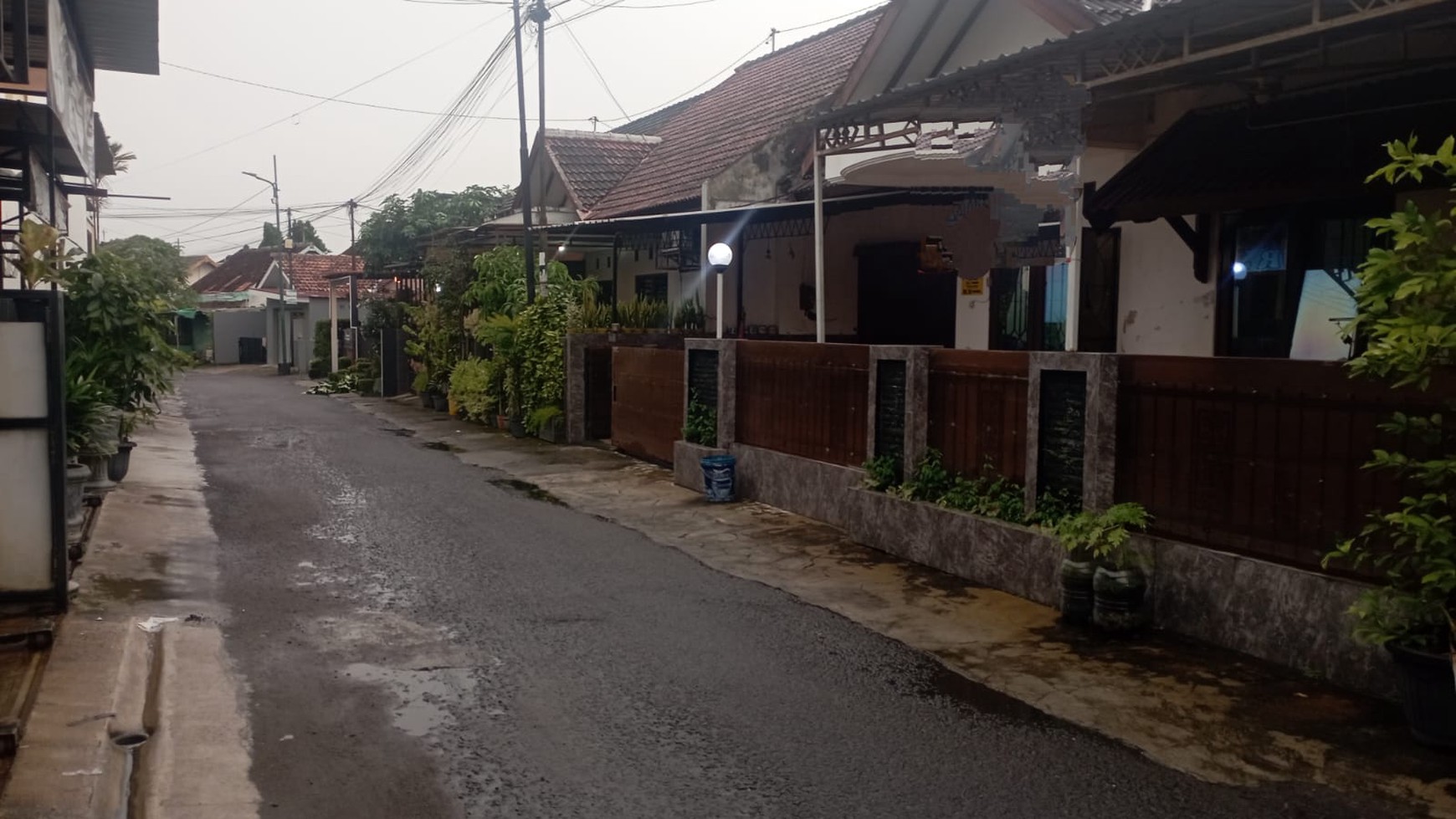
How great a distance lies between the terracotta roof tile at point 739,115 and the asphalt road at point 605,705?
10.8 metres

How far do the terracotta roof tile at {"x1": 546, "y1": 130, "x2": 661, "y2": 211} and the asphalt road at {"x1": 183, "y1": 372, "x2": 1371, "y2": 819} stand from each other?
50.6 feet

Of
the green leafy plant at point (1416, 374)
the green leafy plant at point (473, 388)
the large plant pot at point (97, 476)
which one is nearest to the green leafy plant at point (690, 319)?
the green leafy plant at point (473, 388)

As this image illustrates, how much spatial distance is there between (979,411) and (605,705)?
14.0 ft

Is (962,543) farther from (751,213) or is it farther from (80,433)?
(751,213)

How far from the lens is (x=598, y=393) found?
56.5ft

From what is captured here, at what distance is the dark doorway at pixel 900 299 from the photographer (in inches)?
645

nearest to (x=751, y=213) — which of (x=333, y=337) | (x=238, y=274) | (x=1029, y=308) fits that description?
(x=1029, y=308)

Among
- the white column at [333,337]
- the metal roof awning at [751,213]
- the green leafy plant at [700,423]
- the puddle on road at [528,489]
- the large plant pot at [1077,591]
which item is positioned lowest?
the puddle on road at [528,489]

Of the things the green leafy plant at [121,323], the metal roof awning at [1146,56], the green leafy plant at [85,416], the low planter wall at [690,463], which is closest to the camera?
the metal roof awning at [1146,56]

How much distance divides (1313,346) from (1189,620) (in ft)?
12.4

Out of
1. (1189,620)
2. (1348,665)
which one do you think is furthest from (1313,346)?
(1348,665)

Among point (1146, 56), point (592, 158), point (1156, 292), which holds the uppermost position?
point (592, 158)

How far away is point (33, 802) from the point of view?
4.34 meters

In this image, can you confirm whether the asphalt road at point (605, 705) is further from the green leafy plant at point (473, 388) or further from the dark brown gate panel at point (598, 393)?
the green leafy plant at point (473, 388)
